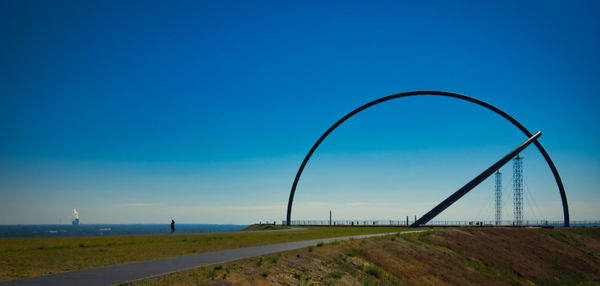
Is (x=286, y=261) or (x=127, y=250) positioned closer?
(x=286, y=261)

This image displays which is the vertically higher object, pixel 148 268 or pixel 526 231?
pixel 148 268

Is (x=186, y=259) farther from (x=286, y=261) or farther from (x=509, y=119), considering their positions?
(x=509, y=119)

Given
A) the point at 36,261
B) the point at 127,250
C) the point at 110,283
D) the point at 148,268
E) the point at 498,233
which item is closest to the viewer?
the point at 110,283

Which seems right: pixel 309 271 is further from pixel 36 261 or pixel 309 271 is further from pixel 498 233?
pixel 498 233

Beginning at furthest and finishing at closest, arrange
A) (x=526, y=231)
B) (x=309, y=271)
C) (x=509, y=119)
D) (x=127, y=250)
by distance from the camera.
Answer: (x=509, y=119)
(x=526, y=231)
(x=127, y=250)
(x=309, y=271)

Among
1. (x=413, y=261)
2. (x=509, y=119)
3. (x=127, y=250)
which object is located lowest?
(x=413, y=261)

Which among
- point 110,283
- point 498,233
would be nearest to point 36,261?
point 110,283

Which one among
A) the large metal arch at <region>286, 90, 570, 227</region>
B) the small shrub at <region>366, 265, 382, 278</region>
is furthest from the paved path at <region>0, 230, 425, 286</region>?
the large metal arch at <region>286, 90, 570, 227</region>

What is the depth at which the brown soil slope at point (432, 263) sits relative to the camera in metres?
16.0

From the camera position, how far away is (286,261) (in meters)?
18.3

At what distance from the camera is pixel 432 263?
88.3ft

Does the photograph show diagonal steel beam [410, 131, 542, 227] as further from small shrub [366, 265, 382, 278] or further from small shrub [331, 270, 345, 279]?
small shrub [331, 270, 345, 279]

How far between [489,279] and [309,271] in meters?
16.6

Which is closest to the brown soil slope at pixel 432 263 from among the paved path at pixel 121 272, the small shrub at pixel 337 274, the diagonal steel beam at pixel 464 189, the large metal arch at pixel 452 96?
the small shrub at pixel 337 274
